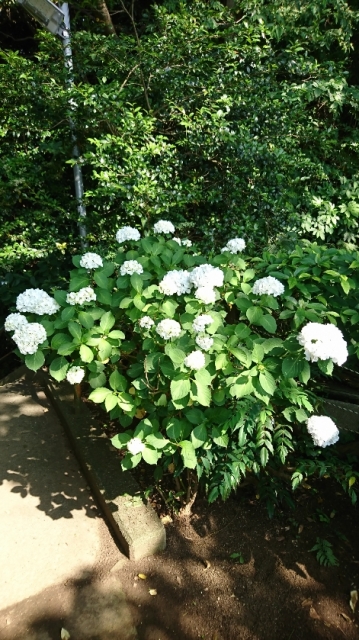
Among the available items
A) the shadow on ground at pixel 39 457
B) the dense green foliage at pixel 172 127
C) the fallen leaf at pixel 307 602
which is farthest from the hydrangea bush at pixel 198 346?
the dense green foliage at pixel 172 127

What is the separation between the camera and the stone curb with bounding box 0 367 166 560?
2.43 metres

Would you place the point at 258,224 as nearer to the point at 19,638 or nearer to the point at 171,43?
the point at 171,43

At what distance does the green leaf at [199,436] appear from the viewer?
206 cm

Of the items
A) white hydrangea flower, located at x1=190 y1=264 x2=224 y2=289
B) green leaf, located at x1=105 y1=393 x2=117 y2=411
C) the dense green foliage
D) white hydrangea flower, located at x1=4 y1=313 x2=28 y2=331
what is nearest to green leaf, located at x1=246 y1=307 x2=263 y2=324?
white hydrangea flower, located at x1=190 y1=264 x2=224 y2=289

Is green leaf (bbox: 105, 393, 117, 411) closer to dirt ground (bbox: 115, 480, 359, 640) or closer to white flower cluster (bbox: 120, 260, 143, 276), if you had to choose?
A: white flower cluster (bbox: 120, 260, 143, 276)

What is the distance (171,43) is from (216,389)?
3.23 meters

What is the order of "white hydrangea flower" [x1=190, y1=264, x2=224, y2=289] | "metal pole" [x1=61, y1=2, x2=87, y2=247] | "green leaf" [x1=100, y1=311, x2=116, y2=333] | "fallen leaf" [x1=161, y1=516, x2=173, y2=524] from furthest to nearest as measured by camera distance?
"metal pole" [x1=61, y1=2, x2=87, y2=247] < "fallen leaf" [x1=161, y1=516, x2=173, y2=524] < "green leaf" [x1=100, y1=311, x2=116, y2=333] < "white hydrangea flower" [x1=190, y1=264, x2=224, y2=289]

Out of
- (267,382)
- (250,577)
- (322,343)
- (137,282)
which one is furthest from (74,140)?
(250,577)

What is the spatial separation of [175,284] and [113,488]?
1319 mm

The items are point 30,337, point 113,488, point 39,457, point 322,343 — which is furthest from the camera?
point 39,457

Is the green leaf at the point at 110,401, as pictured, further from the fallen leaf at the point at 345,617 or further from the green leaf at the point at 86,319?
the fallen leaf at the point at 345,617

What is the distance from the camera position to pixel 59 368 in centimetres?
209

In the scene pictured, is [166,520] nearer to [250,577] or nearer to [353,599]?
[250,577]

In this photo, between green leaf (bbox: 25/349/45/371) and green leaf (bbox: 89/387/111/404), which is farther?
green leaf (bbox: 89/387/111/404)
